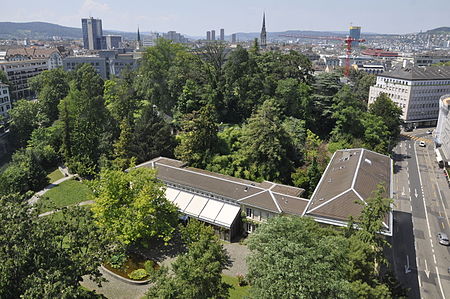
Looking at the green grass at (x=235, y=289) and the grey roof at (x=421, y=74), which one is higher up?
the grey roof at (x=421, y=74)

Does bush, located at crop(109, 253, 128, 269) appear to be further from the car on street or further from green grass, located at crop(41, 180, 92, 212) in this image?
the car on street

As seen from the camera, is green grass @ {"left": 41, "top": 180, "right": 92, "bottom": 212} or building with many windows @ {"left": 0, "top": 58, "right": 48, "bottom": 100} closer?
green grass @ {"left": 41, "top": 180, "right": 92, "bottom": 212}

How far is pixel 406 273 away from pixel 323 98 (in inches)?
1315

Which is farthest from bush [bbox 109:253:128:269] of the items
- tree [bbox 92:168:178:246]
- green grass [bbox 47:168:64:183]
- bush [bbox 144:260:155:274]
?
green grass [bbox 47:168:64:183]

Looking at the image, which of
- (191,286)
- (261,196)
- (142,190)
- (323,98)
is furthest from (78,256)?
(323,98)

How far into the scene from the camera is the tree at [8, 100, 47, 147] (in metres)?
61.9

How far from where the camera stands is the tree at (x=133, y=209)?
3077 cm

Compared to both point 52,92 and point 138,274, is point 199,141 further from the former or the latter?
point 52,92

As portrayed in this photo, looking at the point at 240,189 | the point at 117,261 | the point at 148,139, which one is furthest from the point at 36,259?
the point at 148,139

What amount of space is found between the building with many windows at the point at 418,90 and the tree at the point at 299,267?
66.7m

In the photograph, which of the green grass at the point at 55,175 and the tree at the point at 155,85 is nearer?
the green grass at the point at 55,175

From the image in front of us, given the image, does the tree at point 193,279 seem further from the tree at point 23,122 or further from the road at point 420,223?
the tree at point 23,122

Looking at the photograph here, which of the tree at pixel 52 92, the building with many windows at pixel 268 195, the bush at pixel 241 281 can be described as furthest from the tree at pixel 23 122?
the bush at pixel 241 281

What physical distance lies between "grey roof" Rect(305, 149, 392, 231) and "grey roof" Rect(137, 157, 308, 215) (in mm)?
2610
